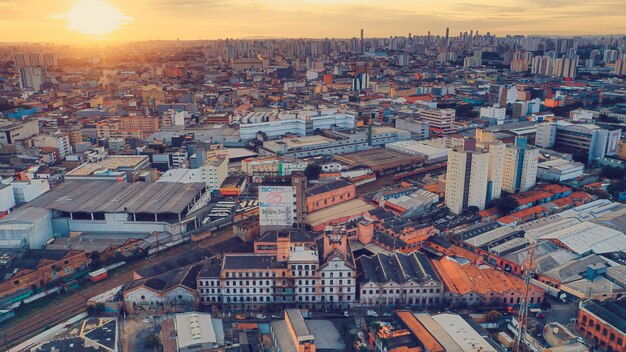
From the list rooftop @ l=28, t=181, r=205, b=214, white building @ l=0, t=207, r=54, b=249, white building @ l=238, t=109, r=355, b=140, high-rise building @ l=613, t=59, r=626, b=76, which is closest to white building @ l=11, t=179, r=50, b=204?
rooftop @ l=28, t=181, r=205, b=214

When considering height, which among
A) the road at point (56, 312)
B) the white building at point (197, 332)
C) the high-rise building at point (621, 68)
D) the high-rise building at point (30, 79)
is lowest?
the road at point (56, 312)

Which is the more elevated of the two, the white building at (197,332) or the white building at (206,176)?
the white building at (206,176)

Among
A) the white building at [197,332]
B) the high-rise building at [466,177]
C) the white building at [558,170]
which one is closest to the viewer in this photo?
the white building at [197,332]

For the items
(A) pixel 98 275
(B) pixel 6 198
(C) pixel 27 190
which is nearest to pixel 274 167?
(C) pixel 27 190

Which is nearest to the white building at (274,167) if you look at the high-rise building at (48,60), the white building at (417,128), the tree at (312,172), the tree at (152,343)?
the tree at (312,172)

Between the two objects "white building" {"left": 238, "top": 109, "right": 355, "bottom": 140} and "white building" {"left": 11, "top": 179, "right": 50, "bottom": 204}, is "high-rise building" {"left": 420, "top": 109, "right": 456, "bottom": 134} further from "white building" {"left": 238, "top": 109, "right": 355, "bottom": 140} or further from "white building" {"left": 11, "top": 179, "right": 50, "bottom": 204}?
"white building" {"left": 11, "top": 179, "right": 50, "bottom": 204}

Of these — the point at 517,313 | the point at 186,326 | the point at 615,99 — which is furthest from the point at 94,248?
the point at 615,99

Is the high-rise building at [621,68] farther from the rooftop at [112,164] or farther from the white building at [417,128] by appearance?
the rooftop at [112,164]
